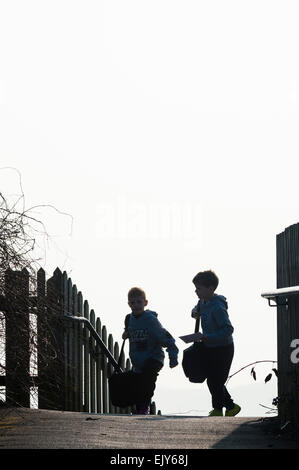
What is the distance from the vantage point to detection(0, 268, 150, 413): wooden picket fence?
9.02m

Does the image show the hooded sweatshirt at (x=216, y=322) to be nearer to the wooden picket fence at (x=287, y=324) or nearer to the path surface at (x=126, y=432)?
the path surface at (x=126, y=432)

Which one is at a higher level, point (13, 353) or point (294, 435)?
point (13, 353)

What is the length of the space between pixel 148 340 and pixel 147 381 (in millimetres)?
460

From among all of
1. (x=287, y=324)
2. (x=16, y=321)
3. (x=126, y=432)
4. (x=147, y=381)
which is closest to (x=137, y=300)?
(x=147, y=381)

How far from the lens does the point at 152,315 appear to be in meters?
12.0

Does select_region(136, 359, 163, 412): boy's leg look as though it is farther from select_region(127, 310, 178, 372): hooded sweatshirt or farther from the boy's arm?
the boy's arm

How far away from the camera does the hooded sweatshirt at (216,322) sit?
37.1 feet

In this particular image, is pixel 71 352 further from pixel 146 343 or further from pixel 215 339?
pixel 215 339

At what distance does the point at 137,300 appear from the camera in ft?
39.3
